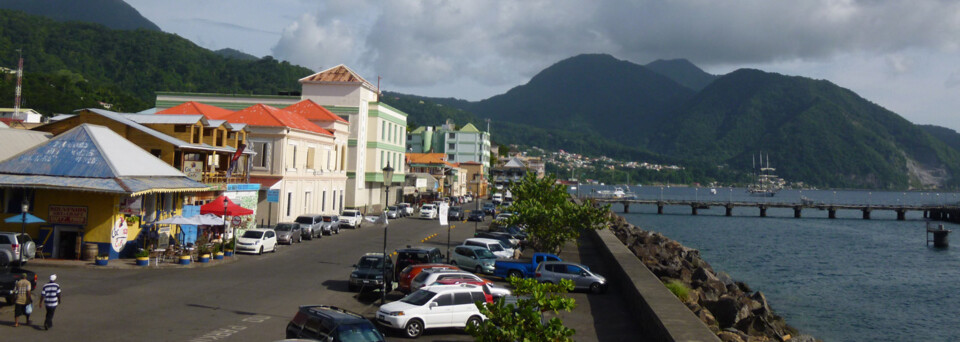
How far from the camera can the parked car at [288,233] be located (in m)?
42.5

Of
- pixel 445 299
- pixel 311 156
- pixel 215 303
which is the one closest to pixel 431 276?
pixel 445 299

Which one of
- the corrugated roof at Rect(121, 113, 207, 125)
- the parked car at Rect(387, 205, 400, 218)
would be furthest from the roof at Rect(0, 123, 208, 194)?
the parked car at Rect(387, 205, 400, 218)

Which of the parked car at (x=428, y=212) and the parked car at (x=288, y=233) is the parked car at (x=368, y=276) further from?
the parked car at (x=428, y=212)

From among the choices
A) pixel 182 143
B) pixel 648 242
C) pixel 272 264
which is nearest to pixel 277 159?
pixel 182 143

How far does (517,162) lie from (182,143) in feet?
430

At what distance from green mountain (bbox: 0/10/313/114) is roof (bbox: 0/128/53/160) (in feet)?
381

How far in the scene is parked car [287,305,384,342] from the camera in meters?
14.9

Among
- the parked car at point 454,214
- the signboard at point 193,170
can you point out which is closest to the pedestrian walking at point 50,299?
the signboard at point 193,170

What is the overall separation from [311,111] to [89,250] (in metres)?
35.4

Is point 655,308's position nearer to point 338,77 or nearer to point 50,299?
point 50,299

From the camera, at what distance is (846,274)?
57750 mm

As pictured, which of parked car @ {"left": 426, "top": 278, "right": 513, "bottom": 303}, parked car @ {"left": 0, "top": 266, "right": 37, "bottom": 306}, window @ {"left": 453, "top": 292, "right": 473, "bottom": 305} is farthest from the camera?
parked car @ {"left": 426, "top": 278, "right": 513, "bottom": 303}

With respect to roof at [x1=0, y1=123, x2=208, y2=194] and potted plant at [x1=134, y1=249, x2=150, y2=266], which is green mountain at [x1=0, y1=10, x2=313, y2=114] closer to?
roof at [x1=0, y1=123, x2=208, y2=194]

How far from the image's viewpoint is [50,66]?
15312cm
